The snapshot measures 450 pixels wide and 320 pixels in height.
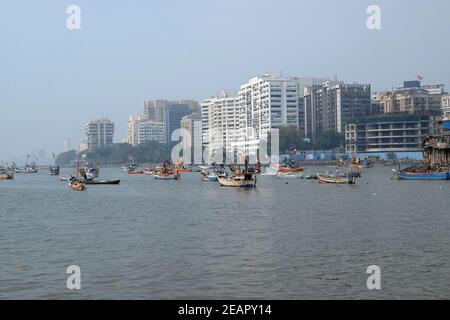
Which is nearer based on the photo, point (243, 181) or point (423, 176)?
point (243, 181)

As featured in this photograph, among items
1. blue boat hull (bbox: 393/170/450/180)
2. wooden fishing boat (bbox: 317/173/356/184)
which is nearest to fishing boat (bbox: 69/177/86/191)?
wooden fishing boat (bbox: 317/173/356/184)

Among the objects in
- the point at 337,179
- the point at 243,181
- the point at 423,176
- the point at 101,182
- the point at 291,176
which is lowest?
the point at 101,182

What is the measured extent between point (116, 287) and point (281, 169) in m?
124

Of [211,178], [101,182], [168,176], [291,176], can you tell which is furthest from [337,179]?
[168,176]

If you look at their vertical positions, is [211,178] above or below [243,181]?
below

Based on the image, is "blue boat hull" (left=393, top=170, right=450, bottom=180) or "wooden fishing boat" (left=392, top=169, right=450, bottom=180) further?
"wooden fishing boat" (left=392, top=169, right=450, bottom=180)

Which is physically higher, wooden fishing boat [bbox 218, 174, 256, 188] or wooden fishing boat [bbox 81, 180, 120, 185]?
wooden fishing boat [bbox 218, 174, 256, 188]

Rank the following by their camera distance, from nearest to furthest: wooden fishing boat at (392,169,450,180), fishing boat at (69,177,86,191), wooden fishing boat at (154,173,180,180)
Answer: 1. fishing boat at (69,177,86,191)
2. wooden fishing boat at (392,169,450,180)
3. wooden fishing boat at (154,173,180,180)

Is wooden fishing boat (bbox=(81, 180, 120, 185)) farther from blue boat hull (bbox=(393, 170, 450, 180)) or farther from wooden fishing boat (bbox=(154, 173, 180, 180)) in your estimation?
blue boat hull (bbox=(393, 170, 450, 180))

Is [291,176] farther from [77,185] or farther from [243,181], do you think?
[77,185]

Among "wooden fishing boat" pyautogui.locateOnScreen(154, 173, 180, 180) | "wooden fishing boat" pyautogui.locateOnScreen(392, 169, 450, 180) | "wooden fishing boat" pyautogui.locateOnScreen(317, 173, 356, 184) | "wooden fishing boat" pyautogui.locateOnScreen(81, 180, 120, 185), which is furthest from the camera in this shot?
"wooden fishing boat" pyautogui.locateOnScreen(154, 173, 180, 180)

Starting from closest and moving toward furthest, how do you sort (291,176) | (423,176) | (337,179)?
(337,179) → (423,176) → (291,176)

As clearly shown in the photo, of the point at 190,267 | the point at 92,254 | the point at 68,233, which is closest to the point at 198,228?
the point at 68,233

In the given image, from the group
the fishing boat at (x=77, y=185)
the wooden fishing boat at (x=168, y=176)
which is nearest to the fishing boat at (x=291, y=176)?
the wooden fishing boat at (x=168, y=176)
